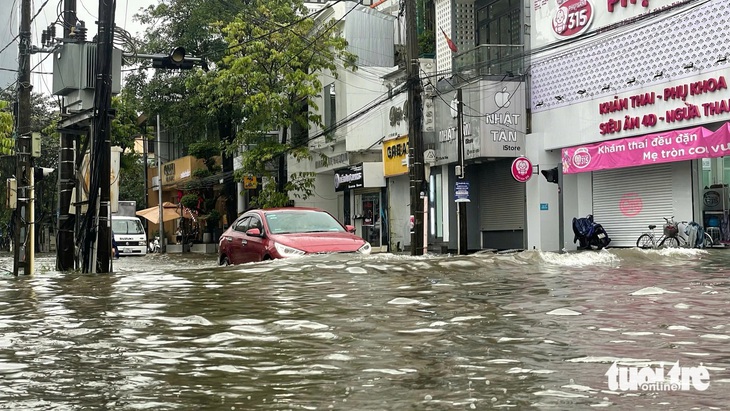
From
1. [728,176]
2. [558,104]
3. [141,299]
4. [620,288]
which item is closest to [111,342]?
[141,299]

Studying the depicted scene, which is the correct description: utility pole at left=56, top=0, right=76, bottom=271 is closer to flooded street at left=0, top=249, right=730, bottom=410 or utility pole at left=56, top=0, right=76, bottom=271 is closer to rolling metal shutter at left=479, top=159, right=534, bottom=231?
flooded street at left=0, top=249, right=730, bottom=410

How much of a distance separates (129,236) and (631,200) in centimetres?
2217

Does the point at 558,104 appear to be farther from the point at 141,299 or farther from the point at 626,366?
the point at 626,366

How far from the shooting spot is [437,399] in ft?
15.4

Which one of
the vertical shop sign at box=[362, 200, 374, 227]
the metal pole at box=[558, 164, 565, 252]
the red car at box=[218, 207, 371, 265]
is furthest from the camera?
the vertical shop sign at box=[362, 200, 374, 227]

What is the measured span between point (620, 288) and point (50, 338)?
6.36 metres

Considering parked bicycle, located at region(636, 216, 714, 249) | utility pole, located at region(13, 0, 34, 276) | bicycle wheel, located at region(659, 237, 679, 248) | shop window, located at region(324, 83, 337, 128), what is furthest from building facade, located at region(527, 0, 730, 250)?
utility pole, located at region(13, 0, 34, 276)

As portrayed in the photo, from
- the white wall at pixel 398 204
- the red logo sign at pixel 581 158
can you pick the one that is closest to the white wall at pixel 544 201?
the red logo sign at pixel 581 158

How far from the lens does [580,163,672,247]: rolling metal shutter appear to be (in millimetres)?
24609

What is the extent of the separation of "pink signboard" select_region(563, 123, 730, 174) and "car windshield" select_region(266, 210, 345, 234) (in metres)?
10.1

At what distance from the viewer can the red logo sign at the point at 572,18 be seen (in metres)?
26.3

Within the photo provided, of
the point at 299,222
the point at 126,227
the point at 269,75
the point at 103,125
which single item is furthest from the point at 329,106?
the point at 299,222

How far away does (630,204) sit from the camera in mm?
25844

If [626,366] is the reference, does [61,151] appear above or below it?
above
